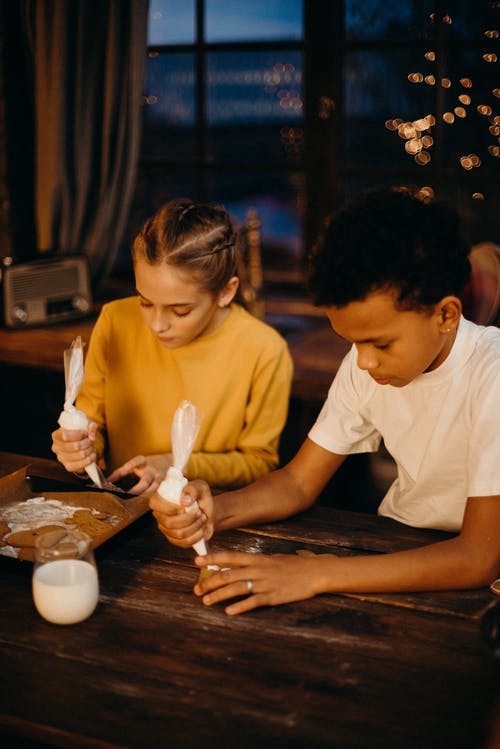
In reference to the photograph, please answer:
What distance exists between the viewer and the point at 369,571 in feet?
4.72

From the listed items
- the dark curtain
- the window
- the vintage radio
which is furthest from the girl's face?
the dark curtain

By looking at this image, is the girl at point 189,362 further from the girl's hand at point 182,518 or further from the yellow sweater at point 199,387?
the girl's hand at point 182,518

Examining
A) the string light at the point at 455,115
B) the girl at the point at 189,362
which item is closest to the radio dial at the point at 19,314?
the girl at the point at 189,362

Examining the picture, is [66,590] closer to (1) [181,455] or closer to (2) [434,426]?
(1) [181,455]

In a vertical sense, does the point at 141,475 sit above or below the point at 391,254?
below

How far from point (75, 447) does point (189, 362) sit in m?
0.50

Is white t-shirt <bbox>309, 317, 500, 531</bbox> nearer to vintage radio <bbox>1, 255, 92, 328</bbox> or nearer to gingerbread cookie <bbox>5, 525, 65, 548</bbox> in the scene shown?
gingerbread cookie <bbox>5, 525, 65, 548</bbox>

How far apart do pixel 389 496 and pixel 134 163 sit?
7.31 ft

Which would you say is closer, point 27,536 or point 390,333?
point 390,333

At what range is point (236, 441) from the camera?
216cm

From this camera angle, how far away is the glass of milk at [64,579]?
1.32 meters

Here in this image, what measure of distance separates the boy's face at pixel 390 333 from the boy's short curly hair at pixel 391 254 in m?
0.02

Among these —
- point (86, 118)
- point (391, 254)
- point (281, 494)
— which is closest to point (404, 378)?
point (391, 254)

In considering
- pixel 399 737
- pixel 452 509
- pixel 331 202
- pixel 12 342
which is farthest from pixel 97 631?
pixel 331 202
